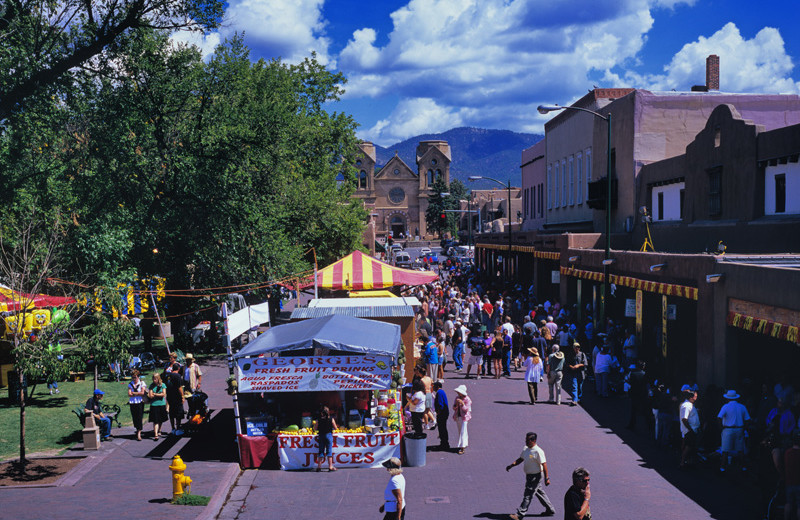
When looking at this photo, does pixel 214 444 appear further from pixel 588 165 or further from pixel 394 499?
pixel 588 165

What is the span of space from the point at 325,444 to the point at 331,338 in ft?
6.63

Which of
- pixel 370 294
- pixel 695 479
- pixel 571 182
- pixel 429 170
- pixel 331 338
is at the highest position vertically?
pixel 429 170

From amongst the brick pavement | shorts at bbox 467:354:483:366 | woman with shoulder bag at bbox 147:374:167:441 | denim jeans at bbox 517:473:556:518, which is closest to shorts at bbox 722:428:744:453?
the brick pavement

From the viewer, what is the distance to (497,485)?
1234 centimetres

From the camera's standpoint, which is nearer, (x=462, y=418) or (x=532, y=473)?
(x=532, y=473)

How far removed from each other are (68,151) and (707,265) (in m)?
19.3

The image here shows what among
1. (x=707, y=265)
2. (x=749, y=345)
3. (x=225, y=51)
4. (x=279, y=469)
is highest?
(x=225, y=51)

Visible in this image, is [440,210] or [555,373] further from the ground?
[440,210]

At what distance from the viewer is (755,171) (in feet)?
66.8

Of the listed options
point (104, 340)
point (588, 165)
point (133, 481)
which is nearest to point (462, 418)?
point (133, 481)

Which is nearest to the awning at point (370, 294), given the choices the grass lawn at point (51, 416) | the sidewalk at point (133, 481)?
the grass lawn at point (51, 416)

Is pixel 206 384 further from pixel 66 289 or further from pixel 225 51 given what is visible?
pixel 225 51

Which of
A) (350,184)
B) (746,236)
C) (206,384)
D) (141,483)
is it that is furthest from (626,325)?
(350,184)

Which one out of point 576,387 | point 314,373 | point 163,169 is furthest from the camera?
point 163,169
